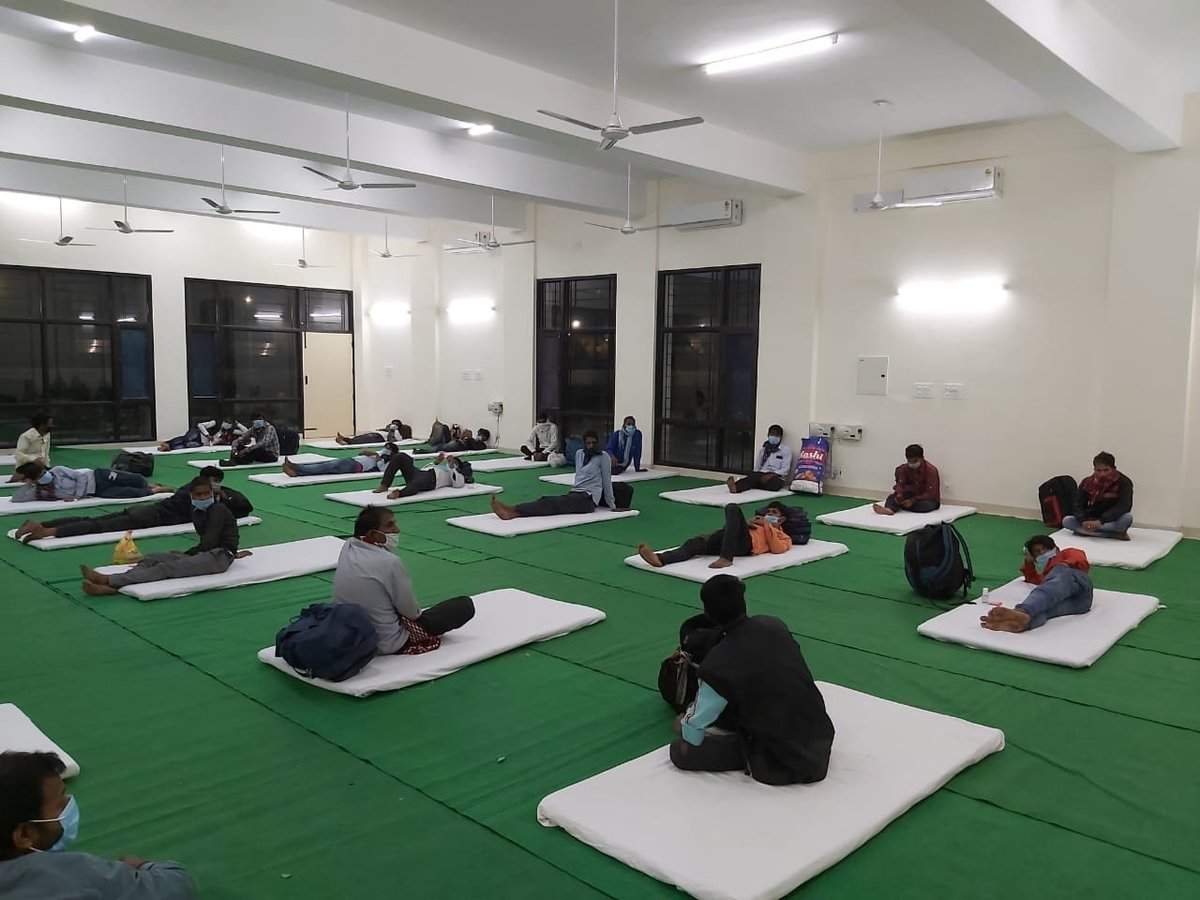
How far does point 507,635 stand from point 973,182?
7086mm

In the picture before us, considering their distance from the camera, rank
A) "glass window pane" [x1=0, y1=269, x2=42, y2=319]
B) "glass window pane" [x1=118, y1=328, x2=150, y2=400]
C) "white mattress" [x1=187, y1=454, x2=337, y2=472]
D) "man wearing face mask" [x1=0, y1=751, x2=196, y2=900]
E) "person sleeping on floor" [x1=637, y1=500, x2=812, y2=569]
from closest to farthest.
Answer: "man wearing face mask" [x1=0, y1=751, x2=196, y2=900], "person sleeping on floor" [x1=637, y1=500, x2=812, y2=569], "white mattress" [x1=187, y1=454, x2=337, y2=472], "glass window pane" [x1=0, y1=269, x2=42, y2=319], "glass window pane" [x1=118, y1=328, x2=150, y2=400]

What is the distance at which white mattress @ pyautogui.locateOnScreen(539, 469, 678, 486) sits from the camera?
11203 mm

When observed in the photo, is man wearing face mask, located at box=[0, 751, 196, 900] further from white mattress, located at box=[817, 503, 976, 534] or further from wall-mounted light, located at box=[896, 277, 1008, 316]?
wall-mounted light, located at box=[896, 277, 1008, 316]

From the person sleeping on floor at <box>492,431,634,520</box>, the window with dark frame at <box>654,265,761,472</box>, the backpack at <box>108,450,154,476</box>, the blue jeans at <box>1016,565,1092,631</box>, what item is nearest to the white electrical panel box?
the window with dark frame at <box>654,265,761,472</box>

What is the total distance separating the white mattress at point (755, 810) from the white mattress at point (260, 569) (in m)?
3.28

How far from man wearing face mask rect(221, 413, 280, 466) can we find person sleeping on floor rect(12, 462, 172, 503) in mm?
2931

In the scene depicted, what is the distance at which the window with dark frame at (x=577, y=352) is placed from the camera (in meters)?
13.3

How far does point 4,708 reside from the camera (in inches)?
153

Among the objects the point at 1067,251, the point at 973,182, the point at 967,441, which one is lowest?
the point at 967,441

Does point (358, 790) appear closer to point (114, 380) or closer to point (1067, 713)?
point (1067, 713)

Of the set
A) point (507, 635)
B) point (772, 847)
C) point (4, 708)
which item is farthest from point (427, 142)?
point (772, 847)

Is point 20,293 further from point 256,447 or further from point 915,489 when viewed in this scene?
point 915,489

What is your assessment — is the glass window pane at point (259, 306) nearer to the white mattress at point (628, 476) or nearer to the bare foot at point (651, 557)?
the white mattress at point (628, 476)

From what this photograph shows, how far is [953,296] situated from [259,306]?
11873 mm
